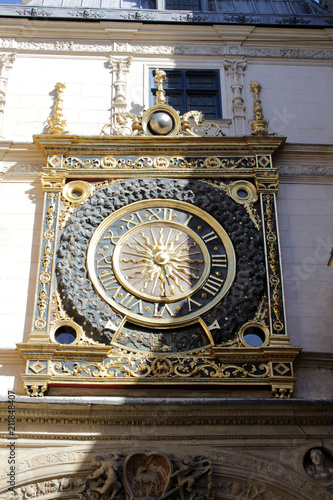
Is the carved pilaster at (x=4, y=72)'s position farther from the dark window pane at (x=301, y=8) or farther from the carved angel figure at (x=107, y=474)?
the carved angel figure at (x=107, y=474)

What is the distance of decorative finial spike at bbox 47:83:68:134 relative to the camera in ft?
34.7

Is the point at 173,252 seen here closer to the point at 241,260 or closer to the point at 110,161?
the point at 241,260

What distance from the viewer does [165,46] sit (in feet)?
38.9

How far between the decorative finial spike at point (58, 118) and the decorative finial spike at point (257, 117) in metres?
2.50

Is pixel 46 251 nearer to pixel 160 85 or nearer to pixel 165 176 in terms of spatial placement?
pixel 165 176

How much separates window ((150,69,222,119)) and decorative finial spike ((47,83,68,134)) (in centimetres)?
A: 128

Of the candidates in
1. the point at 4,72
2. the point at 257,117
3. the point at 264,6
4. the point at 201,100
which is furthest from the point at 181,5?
the point at 4,72

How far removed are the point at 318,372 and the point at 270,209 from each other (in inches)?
85.8

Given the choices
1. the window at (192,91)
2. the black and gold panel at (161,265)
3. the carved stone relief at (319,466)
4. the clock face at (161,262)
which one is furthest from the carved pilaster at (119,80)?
the carved stone relief at (319,466)

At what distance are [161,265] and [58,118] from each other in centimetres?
259

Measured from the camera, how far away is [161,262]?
9.68m

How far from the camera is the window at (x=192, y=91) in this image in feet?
37.5

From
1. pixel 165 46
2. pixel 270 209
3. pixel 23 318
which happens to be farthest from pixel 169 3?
pixel 23 318

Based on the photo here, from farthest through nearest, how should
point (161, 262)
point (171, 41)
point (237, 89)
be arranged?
1. point (171, 41)
2. point (237, 89)
3. point (161, 262)
